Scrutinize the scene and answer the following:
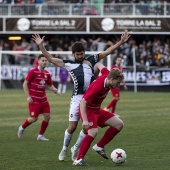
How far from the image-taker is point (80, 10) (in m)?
41.3

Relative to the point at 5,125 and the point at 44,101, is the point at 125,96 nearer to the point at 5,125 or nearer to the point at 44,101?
the point at 5,125

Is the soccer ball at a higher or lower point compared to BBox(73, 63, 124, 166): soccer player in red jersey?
lower

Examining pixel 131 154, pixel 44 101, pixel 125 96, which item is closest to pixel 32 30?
pixel 125 96

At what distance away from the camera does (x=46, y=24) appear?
41656 millimetres

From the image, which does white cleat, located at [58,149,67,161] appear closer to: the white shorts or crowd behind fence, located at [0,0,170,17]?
the white shorts

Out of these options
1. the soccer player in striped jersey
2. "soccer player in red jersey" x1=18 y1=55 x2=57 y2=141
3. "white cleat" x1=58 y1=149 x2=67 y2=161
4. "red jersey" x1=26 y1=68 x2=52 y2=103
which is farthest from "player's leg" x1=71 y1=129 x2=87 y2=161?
"red jersey" x1=26 y1=68 x2=52 y2=103

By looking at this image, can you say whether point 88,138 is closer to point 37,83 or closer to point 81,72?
point 81,72

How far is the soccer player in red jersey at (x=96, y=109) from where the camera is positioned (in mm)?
10656

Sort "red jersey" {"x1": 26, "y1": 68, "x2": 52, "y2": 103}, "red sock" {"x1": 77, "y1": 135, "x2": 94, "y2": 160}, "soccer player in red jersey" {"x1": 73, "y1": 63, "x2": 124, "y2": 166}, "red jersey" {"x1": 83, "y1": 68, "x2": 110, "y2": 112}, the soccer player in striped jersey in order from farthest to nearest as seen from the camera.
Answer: "red jersey" {"x1": 26, "y1": 68, "x2": 52, "y2": 103} → the soccer player in striped jersey → "red sock" {"x1": 77, "y1": 135, "x2": 94, "y2": 160} → "red jersey" {"x1": 83, "y1": 68, "x2": 110, "y2": 112} → "soccer player in red jersey" {"x1": 73, "y1": 63, "x2": 124, "y2": 166}

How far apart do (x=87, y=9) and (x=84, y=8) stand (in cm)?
26

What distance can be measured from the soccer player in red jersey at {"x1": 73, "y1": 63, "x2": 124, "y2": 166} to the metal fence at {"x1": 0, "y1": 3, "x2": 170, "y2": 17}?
28806mm

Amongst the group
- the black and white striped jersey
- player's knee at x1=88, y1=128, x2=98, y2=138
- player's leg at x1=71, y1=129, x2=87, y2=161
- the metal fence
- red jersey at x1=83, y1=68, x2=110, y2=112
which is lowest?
player's leg at x1=71, y1=129, x2=87, y2=161

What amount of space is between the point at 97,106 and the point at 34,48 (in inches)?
1200

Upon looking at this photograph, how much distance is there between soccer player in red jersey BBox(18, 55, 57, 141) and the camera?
1566 centimetres
